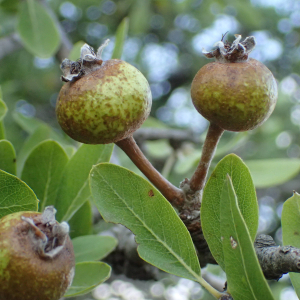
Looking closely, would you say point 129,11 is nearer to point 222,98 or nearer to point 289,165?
point 289,165

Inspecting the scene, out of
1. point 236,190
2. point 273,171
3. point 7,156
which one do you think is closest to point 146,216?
point 236,190

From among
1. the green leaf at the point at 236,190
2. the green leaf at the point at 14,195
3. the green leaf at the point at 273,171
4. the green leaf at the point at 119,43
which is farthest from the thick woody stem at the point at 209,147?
the green leaf at the point at 273,171

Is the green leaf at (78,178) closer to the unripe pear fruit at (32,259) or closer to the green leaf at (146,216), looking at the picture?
the green leaf at (146,216)

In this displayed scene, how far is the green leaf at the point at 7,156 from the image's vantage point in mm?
1363

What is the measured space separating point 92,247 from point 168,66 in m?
5.74

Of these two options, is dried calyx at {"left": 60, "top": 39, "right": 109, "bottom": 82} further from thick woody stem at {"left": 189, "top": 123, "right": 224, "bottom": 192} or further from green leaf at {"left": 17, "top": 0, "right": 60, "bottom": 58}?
green leaf at {"left": 17, "top": 0, "right": 60, "bottom": 58}

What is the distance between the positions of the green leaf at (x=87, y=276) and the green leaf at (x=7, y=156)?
1.67 feet

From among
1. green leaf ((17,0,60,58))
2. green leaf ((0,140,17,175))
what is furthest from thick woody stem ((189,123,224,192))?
green leaf ((17,0,60,58))


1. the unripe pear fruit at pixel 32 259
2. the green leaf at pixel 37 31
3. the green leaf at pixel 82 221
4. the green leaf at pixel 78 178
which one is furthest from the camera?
the green leaf at pixel 37 31

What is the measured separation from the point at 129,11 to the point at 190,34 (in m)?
1.26

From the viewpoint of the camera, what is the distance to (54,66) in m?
5.66

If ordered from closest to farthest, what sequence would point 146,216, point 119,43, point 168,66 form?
1. point 146,216
2. point 119,43
3. point 168,66

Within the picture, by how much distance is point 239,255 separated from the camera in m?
0.98

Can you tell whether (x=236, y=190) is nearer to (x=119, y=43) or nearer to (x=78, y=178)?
(x=78, y=178)
